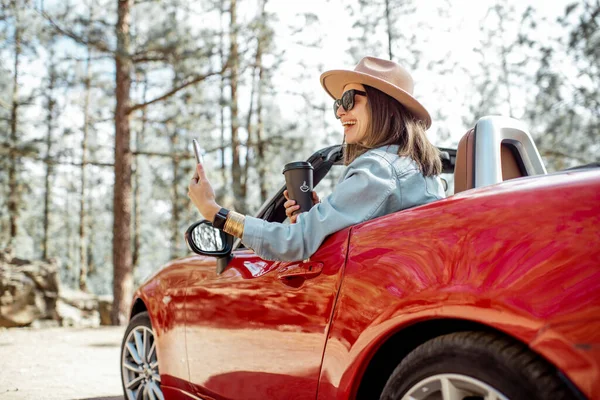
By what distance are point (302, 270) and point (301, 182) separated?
416 millimetres

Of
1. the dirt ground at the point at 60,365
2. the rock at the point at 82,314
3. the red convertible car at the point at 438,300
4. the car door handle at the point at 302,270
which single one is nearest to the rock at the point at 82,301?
the rock at the point at 82,314

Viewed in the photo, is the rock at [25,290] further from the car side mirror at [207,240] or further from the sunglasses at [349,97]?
the sunglasses at [349,97]

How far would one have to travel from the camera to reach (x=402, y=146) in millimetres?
2408

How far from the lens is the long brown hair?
7.91 ft

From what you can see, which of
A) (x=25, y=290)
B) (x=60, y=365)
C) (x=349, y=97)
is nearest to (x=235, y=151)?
(x=25, y=290)

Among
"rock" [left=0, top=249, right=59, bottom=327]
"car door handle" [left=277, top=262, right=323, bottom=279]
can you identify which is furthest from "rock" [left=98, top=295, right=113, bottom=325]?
"car door handle" [left=277, top=262, right=323, bottom=279]

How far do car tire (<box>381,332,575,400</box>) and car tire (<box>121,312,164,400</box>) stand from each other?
218 centimetres

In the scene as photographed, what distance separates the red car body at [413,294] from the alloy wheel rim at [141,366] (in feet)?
2.57

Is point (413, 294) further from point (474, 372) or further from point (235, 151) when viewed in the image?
point (235, 151)

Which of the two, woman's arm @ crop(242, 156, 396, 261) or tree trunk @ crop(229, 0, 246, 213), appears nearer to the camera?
woman's arm @ crop(242, 156, 396, 261)

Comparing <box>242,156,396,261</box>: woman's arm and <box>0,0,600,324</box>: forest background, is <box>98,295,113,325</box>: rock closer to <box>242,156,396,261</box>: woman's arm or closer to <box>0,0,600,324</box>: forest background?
<box>0,0,600,324</box>: forest background

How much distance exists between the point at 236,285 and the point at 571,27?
13.5 metres

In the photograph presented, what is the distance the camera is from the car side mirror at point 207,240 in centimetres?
280

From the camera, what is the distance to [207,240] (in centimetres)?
297
